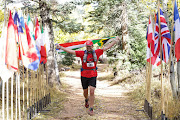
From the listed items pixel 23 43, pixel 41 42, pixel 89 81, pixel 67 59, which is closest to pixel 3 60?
pixel 23 43

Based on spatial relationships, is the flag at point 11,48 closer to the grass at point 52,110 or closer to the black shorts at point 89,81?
the grass at point 52,110

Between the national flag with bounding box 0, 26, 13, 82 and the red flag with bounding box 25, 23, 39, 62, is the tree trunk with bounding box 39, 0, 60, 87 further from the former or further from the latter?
the national flag with bounding box 0, 26, 13, 82

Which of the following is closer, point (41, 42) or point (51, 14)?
point (41, 42)

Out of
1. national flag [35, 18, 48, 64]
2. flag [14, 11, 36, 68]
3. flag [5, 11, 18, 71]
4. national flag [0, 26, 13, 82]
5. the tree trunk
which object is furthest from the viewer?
the tree trunk

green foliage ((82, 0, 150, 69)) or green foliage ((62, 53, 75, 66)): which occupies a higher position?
green foliage ((82, 0, 150, 69))

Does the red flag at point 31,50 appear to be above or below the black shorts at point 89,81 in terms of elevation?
above

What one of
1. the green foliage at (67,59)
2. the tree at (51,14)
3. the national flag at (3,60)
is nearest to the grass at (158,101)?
the national flag at (3,60)

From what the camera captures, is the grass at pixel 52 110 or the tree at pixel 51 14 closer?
the grass at pixel 52 110

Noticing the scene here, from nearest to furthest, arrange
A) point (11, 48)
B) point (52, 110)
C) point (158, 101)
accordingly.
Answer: point (11, 48) → point (52, 110) → point (158, 101)

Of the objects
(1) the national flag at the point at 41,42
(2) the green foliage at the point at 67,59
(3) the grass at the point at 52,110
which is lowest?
(3) the grass at the point at 52,110

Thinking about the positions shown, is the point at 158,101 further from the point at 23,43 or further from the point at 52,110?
the point at 23,43

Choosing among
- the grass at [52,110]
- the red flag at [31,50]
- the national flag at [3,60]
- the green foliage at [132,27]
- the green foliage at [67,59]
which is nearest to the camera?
the national flag at [3,60]

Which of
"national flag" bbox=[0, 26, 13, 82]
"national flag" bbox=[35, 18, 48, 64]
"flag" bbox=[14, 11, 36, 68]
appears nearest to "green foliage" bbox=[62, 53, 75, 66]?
"national flag" bbox=[35, 18, 48, 64]

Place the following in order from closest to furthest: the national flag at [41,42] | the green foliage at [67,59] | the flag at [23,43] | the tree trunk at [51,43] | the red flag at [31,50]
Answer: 1. the flag at [23,43]
2. the red flag at [31,50]
3. the national flag at [41,42]
4. the tree trunk at [51,43]
5. the green foliage at [67,59]
